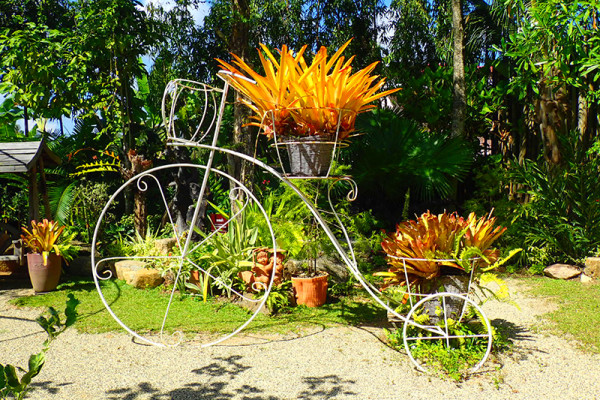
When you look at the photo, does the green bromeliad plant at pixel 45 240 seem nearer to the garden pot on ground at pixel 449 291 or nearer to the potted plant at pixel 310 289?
the potted plant at pixel 310 289

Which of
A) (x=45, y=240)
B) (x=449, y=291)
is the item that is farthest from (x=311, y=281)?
(x=45, y=240)

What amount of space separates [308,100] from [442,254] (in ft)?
4.95

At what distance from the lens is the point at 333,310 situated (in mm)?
5414

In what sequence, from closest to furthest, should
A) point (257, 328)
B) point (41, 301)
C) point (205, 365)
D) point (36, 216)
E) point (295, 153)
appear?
point (295, 153), point (205, 365), point (257, 328), point (41, 301), point (36, 216)

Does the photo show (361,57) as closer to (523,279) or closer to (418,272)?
(523,279)

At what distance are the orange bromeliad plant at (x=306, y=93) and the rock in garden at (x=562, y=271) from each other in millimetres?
5091

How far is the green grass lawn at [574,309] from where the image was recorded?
14.9 feet

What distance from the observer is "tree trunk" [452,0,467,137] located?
909 centimetres

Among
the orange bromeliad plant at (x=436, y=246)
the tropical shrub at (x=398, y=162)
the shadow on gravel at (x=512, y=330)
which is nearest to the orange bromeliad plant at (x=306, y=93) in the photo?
the orange bromeliad plant at (x=436, y=246)

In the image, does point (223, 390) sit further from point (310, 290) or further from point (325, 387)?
point (310, 290)

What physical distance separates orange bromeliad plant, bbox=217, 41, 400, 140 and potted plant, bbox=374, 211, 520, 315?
3.64ft

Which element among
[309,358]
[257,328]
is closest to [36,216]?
[257,328]

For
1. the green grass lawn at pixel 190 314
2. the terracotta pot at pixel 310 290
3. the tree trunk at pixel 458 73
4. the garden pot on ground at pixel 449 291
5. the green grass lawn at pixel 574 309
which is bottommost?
the green grass lawn at pixel 574 309

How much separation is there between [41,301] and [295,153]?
4.18m
